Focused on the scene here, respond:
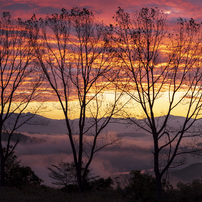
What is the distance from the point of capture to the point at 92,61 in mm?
18438

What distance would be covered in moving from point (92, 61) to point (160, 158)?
25.7 ft

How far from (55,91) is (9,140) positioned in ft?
19.8

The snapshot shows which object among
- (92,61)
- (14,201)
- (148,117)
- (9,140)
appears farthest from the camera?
(9,140)

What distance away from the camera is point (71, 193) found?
18.6 m

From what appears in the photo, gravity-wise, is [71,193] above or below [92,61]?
below

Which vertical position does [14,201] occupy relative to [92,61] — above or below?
below

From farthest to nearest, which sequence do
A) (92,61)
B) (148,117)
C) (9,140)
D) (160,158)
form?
1. (9,140)
2. (92,61)
3. (160,158)
4. (148,117)

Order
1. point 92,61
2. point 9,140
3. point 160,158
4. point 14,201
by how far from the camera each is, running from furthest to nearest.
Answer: point 9,140
point 92,61
point 160,158
point 14,201

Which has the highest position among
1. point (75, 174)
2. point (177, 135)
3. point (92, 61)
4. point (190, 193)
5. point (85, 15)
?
point (85, 15)

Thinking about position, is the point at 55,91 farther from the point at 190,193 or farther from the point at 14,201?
the point at 190,193

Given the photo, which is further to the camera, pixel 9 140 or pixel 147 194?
pixel 9 140

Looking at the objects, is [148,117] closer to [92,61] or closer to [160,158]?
[160,158]

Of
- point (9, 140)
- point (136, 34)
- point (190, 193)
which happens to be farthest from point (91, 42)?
point (190, 193)

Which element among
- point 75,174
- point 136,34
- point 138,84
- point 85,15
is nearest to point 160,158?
point 138,84
